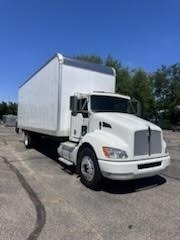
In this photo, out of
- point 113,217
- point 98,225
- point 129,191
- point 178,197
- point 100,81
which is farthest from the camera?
point 100,81

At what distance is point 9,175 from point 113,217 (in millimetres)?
4200

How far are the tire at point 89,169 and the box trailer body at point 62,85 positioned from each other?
194cm

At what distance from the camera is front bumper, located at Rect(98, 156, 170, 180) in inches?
277

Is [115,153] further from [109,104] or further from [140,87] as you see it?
[140,87]

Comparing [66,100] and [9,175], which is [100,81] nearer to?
[66,100]

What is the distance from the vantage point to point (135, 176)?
7191mm

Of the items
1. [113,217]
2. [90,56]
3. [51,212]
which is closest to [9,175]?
[51,212]

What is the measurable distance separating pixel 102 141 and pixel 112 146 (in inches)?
13.5

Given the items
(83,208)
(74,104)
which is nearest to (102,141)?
(83,208)

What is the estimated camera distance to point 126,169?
7043mm

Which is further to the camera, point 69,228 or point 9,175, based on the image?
point 9,175

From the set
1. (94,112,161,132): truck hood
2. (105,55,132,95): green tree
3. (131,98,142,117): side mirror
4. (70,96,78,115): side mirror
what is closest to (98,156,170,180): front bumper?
(94,112,161,132): truck hood

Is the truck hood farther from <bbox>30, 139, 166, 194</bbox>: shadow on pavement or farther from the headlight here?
<bbox>30, 139, 166, 194</bbox>: shadow on pavement

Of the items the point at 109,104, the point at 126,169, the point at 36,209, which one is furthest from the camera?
the point at 109,104
